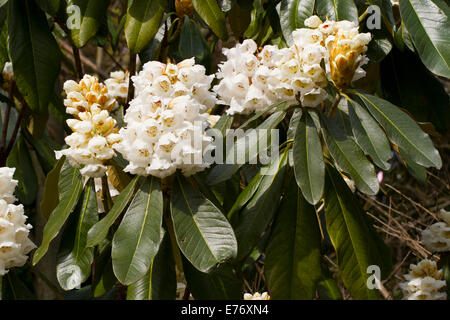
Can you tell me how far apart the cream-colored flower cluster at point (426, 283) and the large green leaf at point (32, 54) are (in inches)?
44.9

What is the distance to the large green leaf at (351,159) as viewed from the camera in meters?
1.18

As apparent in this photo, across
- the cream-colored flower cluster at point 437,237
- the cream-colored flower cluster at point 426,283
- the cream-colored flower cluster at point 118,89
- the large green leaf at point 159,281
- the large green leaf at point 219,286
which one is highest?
the cream-colored flower cluster at point 118,89

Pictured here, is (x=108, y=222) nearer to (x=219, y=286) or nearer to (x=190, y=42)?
(x=219, y=286)

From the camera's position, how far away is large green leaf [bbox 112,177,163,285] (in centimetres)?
109

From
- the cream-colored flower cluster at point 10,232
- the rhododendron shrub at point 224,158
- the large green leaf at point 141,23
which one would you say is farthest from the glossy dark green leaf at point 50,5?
the cream-colored flower cluster at point 10,232

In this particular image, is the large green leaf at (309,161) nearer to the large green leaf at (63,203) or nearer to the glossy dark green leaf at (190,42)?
the large green leaf at (63,203)

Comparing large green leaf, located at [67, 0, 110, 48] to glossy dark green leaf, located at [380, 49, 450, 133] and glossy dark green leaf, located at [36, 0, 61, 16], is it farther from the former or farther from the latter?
glossy dark green leaf, located at [380, 49, 450, 133]

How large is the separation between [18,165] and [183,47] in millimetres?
798

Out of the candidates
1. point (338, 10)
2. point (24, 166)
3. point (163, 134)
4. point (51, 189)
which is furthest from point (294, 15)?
point (24, 166)

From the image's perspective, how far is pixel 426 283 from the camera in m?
1.67

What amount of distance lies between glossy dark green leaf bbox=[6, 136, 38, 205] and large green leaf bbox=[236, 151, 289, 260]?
1177 mm

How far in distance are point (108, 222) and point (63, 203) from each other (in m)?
0.21

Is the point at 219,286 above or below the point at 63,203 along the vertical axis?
below
